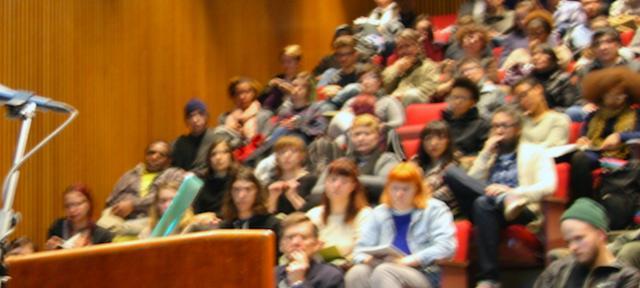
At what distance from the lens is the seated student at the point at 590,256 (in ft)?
10.7

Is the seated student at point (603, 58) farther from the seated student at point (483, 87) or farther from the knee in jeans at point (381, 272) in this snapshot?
the knee in jeans at point (381, 272)

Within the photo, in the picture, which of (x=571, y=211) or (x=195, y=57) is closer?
(x=571, y=211)

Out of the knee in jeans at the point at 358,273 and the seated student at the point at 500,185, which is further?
the seated student at the point at 500,185

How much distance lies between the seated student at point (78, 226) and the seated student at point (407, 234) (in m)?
1.25

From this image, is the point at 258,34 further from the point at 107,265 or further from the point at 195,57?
the point at 107,265

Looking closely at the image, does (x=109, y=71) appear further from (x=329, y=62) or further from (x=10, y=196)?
(x=10, y=196)

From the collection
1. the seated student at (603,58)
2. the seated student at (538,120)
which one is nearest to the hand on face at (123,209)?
the seated student at (538,120)

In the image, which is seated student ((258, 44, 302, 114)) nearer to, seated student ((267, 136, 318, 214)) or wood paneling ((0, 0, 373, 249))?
wood paneling ((0, 0, 373, 249))

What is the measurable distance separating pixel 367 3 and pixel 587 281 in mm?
6165

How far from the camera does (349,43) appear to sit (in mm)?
6984

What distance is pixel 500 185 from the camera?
14.7ft

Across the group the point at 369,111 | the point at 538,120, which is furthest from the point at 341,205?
the point at 369,111

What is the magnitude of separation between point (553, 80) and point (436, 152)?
1059 mm

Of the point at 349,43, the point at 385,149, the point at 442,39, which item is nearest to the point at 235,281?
the point at 385,149
